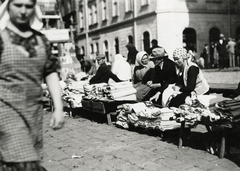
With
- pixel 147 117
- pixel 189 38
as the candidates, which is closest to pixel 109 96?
pixel 147 117

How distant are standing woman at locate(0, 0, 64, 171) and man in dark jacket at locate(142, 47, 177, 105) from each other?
547 cm

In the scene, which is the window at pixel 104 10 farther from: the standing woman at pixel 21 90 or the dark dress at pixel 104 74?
A: the standing woman at pixel 21 90

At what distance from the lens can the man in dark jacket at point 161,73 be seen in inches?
353

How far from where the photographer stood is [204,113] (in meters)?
5.98

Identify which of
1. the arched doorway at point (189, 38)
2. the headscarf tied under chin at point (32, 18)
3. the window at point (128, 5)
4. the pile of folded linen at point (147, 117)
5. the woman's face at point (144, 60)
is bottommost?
the pile of folded linen at point (147, 117)

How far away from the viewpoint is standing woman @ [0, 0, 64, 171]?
129 inches

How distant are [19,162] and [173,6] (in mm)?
28807

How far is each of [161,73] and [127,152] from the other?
2.98 meters

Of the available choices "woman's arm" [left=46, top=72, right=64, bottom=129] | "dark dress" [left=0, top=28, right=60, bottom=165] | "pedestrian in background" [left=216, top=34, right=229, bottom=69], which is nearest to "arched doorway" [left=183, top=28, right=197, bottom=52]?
"pedestrian in background" [left=216, top=34, right=229, bottom=69]

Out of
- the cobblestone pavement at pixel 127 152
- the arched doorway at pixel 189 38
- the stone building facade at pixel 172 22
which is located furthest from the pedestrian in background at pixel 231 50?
the cobblestone pavement at pixel 127 152

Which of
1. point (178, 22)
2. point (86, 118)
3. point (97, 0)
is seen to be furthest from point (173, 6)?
point (86, 118)

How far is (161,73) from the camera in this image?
9.20 m

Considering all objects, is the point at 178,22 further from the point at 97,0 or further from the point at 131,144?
the point at 131,144

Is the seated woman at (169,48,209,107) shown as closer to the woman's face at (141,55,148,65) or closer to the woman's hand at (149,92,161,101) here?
the woman's hand at (149,92,161,101)
